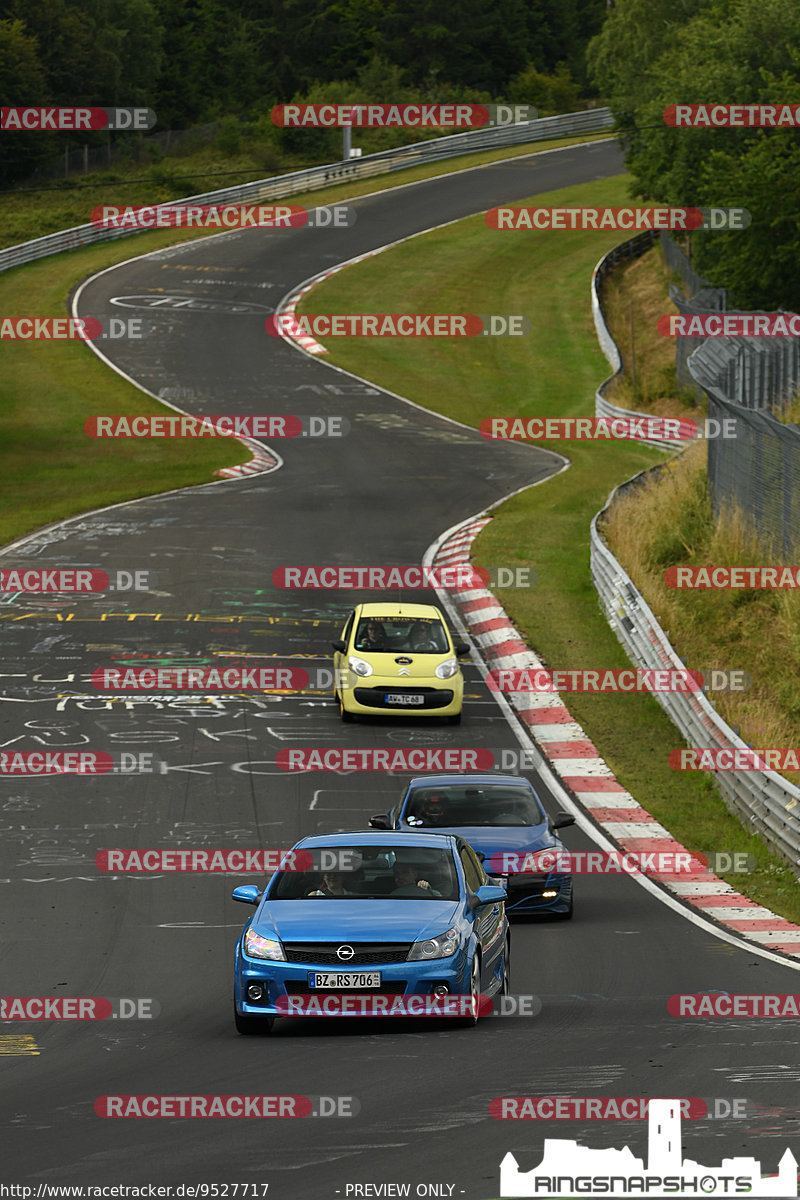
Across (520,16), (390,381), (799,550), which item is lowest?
(390,381)

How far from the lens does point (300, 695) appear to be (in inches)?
1021

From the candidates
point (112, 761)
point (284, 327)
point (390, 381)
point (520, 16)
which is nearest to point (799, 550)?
point (112, 761)

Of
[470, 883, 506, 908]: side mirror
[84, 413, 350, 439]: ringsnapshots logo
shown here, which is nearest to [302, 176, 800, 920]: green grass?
[470, 883, 506, 908]: side mirror

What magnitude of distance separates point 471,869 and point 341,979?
6.54ft

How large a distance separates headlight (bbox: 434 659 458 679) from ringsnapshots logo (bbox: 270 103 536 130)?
65982 millimetres

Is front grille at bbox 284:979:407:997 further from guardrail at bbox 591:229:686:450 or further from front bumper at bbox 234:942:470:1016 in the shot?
guardrail at bbox 591:229:686:450

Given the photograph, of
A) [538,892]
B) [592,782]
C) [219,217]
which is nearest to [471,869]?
[538,892]

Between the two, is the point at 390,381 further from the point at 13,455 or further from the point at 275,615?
the point at 275,615

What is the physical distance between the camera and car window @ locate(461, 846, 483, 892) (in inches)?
494

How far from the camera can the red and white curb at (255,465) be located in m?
45.7

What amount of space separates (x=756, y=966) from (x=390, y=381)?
4623cm

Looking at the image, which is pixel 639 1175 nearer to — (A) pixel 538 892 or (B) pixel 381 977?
(B) pixel 381 977

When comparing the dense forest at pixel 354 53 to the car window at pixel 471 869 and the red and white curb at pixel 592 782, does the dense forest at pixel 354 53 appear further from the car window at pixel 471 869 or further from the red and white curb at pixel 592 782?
the car window at pixel 471 869

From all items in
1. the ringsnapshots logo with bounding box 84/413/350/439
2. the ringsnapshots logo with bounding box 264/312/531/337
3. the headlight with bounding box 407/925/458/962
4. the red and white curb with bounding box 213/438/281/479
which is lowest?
the red and white curb with bounding box 213/438/281/479
